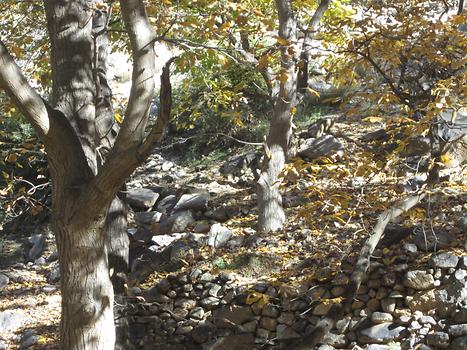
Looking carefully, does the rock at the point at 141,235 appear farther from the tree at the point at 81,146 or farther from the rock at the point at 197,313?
the tree at the point at 81,146

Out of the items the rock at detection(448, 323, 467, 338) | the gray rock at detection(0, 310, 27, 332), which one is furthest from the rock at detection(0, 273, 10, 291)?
the rock at detection(448, 323, 467, 338)

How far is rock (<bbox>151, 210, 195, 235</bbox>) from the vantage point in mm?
8602

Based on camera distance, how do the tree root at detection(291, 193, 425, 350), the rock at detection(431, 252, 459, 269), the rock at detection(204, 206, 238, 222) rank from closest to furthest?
the tree root at detection(291, 193, 425, 350)
the rock at detection(431, 252, 459, 269)
the rock at detection(204, 206, 238, 222)

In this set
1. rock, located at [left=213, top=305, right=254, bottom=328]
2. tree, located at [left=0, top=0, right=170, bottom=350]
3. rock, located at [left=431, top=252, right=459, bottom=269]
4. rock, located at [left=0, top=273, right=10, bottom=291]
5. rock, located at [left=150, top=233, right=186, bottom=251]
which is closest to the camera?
tree, located at [left=0, top=0, right=170, bottom=350]

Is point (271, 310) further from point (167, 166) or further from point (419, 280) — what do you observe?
point (167, 166)

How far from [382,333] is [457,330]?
71cm

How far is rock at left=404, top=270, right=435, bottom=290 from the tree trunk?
10.6 feet

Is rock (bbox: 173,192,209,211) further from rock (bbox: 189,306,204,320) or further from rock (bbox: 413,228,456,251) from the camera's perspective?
rock (bbox: 413,228,456,251)

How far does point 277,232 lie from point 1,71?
15.7ft

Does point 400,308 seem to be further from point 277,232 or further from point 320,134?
point 320,134

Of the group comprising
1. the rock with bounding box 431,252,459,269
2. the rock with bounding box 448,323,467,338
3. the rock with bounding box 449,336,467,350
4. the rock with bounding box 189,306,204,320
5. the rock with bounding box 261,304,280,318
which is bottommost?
the rock with bounding box 449,336,467,350

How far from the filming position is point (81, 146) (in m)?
4.09

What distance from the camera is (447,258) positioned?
591 cm

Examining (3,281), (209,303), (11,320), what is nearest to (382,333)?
(209,303)
